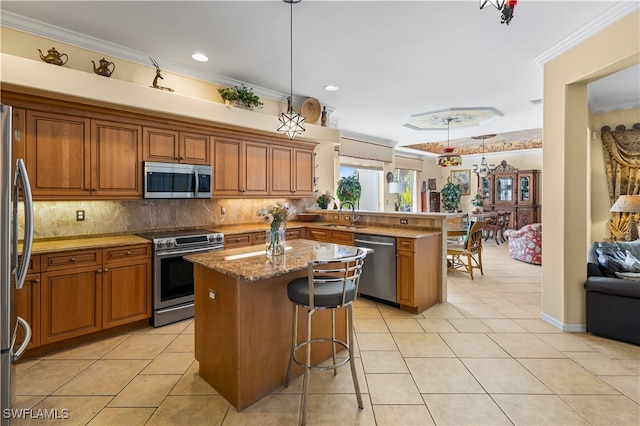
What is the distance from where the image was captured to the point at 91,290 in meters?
2.89

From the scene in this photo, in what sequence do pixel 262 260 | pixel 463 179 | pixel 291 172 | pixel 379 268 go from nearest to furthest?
1. pixel 262 260
2. pixel 379 268
3. pixel 291 172
4. pixel 463 179

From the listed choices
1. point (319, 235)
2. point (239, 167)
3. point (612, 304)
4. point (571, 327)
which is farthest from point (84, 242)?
point (612, 304)

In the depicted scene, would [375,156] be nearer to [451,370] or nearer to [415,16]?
[415,16]

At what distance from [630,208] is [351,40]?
4459mm

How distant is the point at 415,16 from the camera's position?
2717mm

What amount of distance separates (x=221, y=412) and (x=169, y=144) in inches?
114

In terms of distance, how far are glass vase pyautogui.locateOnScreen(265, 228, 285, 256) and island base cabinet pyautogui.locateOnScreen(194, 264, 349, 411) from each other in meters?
0.22

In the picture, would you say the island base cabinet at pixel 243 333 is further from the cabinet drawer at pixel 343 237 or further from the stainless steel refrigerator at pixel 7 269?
the cabinet drawer at pixel 343 237

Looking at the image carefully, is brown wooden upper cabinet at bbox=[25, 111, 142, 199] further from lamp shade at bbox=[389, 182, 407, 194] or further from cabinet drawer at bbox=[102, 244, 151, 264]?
lamp shade at bbox=[389, 182, 407, 194]

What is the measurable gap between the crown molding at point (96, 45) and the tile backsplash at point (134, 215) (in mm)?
1569

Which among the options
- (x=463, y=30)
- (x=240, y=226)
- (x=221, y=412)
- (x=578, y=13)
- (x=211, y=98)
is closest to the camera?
(x=221, y=412)

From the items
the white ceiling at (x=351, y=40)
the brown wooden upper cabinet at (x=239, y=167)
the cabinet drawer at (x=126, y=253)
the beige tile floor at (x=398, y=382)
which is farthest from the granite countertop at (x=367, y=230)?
the white ceiling at (x=351, y=40)

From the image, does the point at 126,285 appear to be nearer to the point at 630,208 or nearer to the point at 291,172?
the point at 291,172

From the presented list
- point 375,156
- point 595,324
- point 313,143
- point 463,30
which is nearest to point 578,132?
point 463,30
